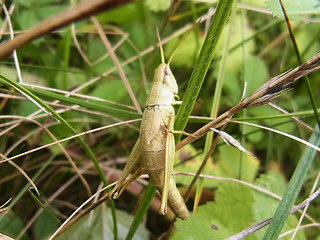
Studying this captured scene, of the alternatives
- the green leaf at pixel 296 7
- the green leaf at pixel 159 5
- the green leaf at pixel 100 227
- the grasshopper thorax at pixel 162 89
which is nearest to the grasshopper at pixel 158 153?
the grasshopper thorax at pixel 162 89

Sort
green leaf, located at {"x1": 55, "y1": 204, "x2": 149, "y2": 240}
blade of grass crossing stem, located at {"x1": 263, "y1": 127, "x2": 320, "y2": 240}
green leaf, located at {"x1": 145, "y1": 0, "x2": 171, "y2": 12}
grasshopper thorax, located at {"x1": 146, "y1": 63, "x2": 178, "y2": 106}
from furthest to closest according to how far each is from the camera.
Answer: green leaf, located at {"x1": 145, "y1": 0, "x2": 171, "y2": 12}, green leaf, located at {"x1": 55, "y1": 204, "x2": 149, "y2": 240}, grasshopper thorax, located at {"x1": 146, "y1": 63, "x2": 178, "y2": 106}, blade of grass crossing stem, located at {"x1": 263, "y1": 127, "x2": 320, "y2": 240}

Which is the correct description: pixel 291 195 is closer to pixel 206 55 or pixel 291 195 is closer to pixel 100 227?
pixel 206 55

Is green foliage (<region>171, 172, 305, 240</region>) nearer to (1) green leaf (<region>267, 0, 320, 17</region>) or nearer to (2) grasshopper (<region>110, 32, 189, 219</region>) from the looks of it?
(2) grasshopper (<region>110, 32, 189, 219</region>)

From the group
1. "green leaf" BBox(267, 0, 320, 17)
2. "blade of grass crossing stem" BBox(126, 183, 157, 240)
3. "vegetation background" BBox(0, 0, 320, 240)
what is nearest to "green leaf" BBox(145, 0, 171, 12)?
"vegetation background" BBox(0, 0, 320, 240)

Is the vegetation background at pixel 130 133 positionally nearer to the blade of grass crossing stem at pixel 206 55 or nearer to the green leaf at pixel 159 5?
the green leaf at pixel 159 5

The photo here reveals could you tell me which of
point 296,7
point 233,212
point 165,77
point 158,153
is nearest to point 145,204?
point 158,153
